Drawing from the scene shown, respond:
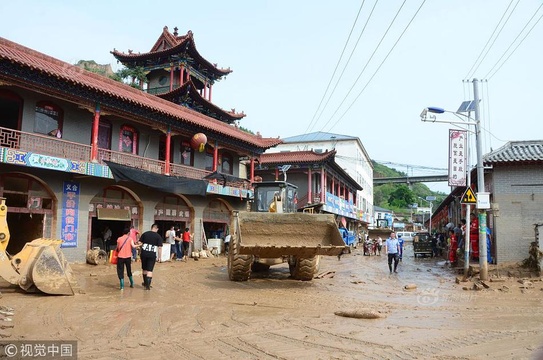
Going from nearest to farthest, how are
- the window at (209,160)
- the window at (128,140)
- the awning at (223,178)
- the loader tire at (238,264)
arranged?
the loader tire at (238,264)
the window at (128,140)
the awning at (223,178)
the window at (209,160)

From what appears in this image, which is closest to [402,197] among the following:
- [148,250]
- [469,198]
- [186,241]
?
[186,241]

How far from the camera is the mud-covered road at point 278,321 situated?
16.7 feet

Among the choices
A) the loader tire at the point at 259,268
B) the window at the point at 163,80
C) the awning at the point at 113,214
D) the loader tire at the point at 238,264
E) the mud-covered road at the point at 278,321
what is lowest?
the mud-covered road at the point at 278,321

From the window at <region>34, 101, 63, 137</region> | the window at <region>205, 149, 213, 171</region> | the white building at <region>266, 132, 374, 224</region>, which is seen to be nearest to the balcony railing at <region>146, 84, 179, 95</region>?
the window at <region>205, 149, 213, 171</region>

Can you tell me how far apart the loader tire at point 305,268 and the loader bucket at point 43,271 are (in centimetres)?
561

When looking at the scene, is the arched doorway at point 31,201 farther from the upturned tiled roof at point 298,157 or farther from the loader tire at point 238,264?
the upturned tiled roof at point 298,157

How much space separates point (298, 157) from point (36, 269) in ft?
81.7

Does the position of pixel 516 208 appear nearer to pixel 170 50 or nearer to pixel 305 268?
pixel 305 268

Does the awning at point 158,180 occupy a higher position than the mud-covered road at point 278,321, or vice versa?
the awning at point 158,180

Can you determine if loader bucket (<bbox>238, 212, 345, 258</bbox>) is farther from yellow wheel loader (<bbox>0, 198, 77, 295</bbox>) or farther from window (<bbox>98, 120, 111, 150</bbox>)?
window (<bbox>98, 120, 111, 150</bbox>)

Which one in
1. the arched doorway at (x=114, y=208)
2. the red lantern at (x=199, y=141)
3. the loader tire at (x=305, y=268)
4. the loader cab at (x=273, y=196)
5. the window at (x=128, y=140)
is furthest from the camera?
the red lantern at (x=199, y=141)

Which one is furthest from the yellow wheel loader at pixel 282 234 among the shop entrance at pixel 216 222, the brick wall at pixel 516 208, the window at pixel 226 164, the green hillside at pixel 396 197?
the green hillside at pixel 396 197

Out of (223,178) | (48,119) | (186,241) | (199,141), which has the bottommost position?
(186,241)

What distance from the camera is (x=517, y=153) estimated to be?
Answer: 15742 millimetres
